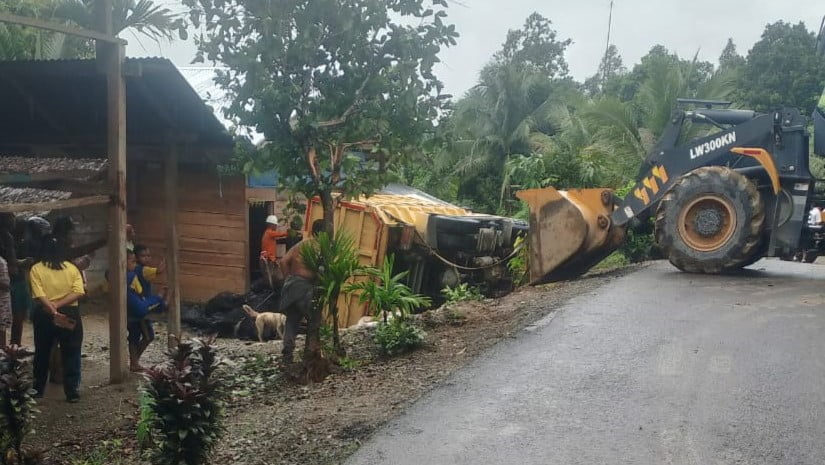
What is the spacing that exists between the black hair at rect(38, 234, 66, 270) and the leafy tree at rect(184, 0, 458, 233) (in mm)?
1744

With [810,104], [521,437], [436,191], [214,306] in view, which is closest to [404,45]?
[521,437]

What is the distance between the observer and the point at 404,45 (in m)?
7.44

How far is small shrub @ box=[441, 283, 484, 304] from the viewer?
1158 cm

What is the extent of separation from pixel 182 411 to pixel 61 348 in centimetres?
302

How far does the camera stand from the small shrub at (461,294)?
456 inches

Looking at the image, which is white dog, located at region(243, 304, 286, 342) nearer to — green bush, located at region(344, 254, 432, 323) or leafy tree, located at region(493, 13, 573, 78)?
green bush, located at region(344, 254, 432, 323)

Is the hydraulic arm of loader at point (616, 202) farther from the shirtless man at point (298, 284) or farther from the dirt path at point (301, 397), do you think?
the shirtless man at point (298, 284)

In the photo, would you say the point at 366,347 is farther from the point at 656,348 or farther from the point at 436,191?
the point at 436,191

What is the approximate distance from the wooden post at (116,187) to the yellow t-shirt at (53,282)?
0.44 m

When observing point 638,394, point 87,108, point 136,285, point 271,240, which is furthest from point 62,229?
point 271,240

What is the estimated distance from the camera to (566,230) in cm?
1117

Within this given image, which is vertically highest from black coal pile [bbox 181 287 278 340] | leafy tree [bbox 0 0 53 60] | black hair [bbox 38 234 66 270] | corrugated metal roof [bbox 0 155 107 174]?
leafy tree [bbox 0 0 53 60]

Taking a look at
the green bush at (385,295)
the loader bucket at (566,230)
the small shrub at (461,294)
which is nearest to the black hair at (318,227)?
the green bush at (385,295)

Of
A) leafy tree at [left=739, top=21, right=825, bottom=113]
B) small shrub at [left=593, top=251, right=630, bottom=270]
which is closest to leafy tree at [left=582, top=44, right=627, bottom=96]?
leafy tree at [left=739, top=21, right=825, bottom=113]
